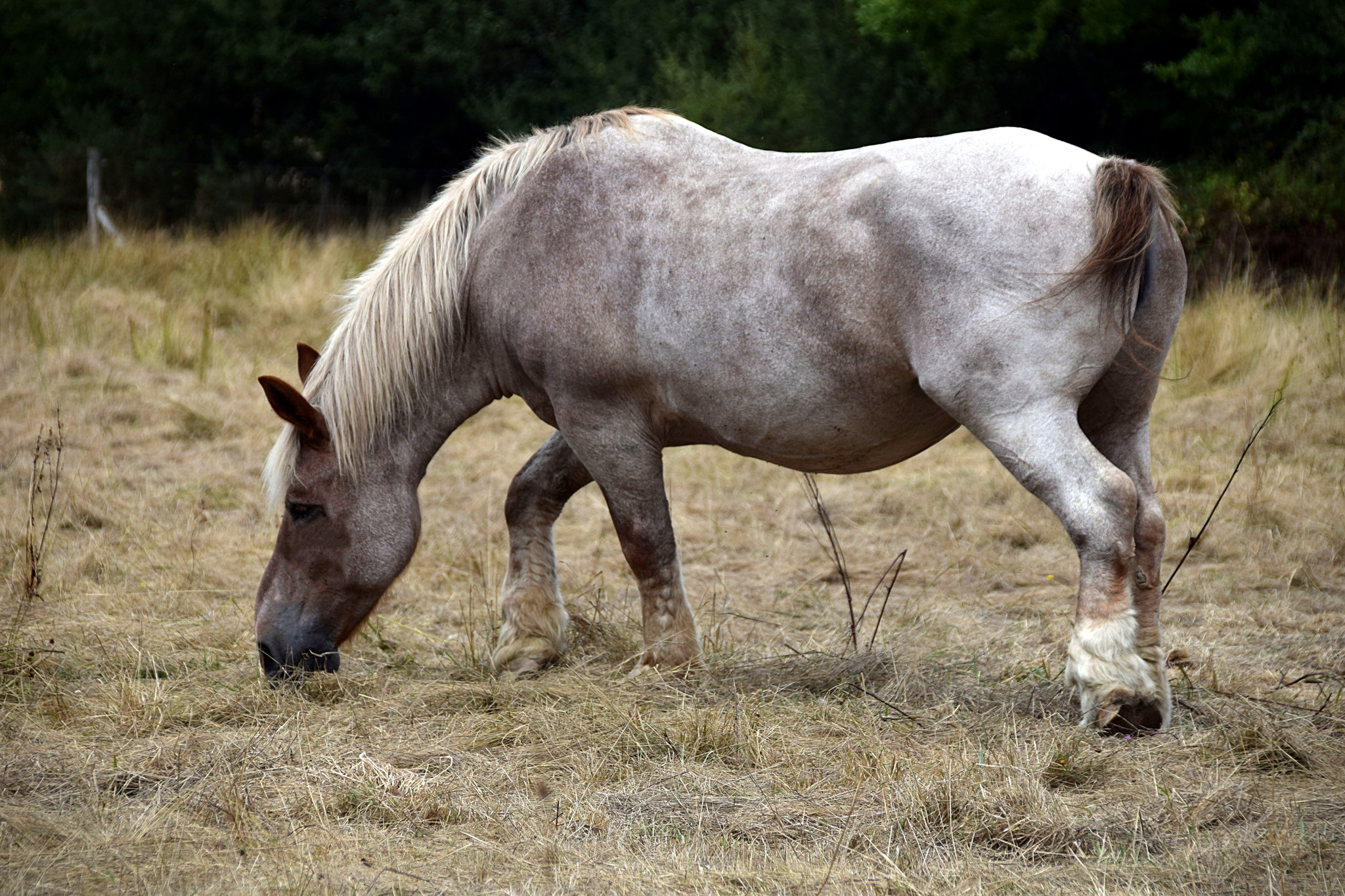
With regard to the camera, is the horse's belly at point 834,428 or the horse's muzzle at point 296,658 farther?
the horse's muzzle at point 296,658

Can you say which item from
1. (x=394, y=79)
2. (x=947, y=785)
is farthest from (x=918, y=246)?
(x=394, y=79)

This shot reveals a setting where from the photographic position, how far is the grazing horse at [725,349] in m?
2.95

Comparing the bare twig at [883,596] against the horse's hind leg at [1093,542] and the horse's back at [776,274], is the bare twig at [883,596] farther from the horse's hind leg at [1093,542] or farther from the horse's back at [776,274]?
the horse's hind leg at [1093,542]

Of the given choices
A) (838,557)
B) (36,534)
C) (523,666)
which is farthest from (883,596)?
(36,534)

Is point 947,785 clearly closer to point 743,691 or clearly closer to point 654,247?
point 743,691

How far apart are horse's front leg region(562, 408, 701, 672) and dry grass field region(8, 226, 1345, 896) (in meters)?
0.18

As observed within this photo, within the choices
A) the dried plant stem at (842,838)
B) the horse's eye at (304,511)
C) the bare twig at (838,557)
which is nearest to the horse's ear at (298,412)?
the horse's eye at (304,511)

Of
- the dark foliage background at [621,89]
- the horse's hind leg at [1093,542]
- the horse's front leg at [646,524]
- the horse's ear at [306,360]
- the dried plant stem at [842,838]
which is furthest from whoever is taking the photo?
the dark foliage background at [621,89]

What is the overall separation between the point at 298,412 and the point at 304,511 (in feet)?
1.13

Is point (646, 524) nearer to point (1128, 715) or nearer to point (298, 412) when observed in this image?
point (298, 412)

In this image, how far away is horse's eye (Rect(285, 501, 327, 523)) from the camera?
12.5 feet

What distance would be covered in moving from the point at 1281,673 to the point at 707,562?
259 cm

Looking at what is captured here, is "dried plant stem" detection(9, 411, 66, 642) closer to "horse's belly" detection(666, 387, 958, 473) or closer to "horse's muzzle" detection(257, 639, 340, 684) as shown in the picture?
"horse's muzzle" detection(257, 639, 340, 684)

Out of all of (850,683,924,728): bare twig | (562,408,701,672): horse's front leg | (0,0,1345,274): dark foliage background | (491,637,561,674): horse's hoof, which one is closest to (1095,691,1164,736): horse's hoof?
(850,683,924,728): bare twig
